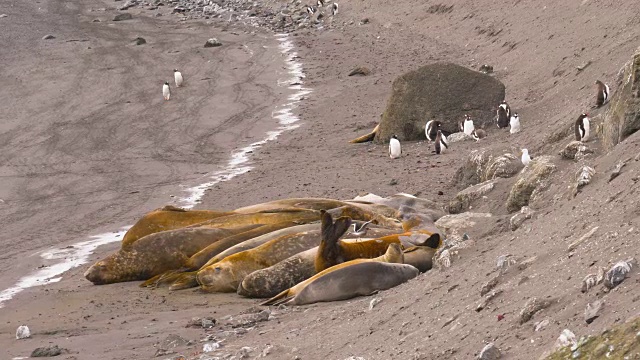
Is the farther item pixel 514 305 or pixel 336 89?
pixel 336 89

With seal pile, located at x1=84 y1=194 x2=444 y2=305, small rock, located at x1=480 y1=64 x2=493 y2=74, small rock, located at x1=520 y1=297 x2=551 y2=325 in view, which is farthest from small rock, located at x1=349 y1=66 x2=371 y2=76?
small rock, located at x1=520 y1=297 x2=551 y2=325

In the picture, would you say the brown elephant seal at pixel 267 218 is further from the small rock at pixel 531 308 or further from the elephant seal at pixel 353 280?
the small rock at pixel 531 308

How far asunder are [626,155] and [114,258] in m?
6.26

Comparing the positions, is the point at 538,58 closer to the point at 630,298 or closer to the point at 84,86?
the point at 84,86

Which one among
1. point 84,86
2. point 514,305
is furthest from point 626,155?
point 84,86

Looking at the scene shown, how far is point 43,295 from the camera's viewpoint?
13.2 meters

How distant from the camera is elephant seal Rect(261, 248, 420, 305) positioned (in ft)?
34.1

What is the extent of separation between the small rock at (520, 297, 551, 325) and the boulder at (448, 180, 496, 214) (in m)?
6.41

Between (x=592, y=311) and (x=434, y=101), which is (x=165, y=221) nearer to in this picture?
(x=434, y=101)

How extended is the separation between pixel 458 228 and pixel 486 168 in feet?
9.86

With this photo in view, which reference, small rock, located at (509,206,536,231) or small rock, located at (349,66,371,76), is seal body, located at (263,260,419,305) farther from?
small rock, located at (349,66,371,76)

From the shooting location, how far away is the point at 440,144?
1866cm

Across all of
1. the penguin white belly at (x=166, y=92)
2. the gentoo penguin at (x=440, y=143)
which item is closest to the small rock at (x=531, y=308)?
the gentoo penguin at (x=440, y=143)

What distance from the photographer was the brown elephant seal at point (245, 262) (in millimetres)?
12086
